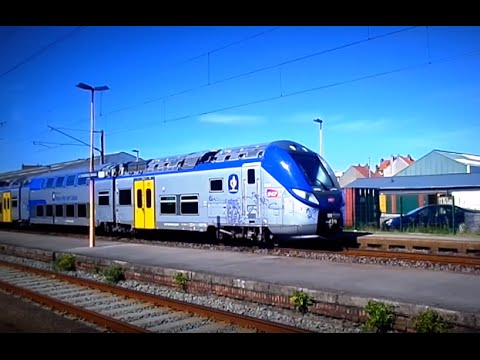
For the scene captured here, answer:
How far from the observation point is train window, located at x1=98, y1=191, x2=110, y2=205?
73.0 ft

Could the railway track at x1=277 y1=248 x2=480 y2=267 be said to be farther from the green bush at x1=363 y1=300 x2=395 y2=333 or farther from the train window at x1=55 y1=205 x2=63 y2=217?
the train window at x1=55 y1=205 x2=63 y2=217

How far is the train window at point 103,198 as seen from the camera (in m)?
22.3

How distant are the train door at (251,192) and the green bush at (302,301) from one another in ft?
22.3

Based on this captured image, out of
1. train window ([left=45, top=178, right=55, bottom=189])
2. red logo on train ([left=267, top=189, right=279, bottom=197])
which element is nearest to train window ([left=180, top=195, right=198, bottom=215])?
red logo on train ([left=267, top=189, right=279, bottom=197])

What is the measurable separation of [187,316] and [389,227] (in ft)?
55.5

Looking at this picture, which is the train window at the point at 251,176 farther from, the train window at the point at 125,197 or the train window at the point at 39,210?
the train window at the point at 39,210

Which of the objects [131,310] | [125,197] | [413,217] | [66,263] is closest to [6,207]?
[125,197]

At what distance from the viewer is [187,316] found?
26.7 ft

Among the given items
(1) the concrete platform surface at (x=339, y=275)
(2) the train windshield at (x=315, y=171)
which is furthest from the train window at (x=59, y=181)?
(2) the train windshield at (x=315, y=171)

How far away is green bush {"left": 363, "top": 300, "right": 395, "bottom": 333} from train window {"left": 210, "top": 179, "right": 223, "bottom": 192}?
980cm

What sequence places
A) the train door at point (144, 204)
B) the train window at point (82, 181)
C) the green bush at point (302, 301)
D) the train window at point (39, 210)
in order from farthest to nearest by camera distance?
the train window at point (39, 210) → the train window at point (82, 181) → the train door at point (144, 204) → the green bush at point (302, 301)
